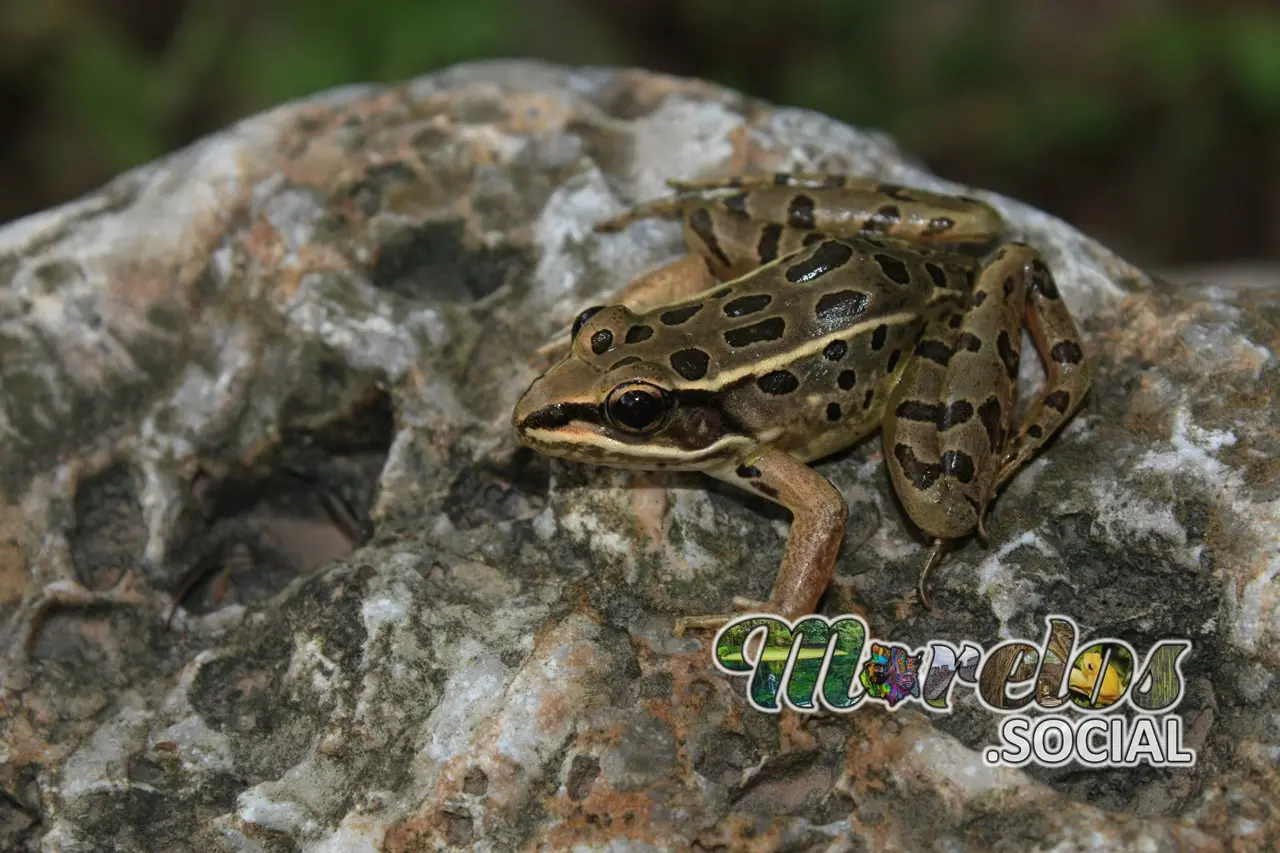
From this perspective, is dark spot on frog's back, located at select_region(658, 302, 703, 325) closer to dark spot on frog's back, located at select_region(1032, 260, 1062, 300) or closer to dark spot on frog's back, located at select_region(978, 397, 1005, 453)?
dark spot on frog's back, located at select_region(978, 397, 1005, 453)

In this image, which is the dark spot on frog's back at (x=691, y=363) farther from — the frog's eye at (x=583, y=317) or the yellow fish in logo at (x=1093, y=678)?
the yellow fish in logo at (x=1093, y=678)

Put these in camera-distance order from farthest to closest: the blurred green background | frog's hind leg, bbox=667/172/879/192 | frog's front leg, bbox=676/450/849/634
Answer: the blurred green background, frog's hind leg, bbox=667/172/879/192, frog's front leg, bbox=676/450/849/634

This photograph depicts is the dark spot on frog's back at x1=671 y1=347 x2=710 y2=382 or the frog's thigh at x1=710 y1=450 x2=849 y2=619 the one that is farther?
the dark spot on frog's back at x1=671 y1=347 x2=710 y2=382

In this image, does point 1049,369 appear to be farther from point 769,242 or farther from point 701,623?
point 701,623

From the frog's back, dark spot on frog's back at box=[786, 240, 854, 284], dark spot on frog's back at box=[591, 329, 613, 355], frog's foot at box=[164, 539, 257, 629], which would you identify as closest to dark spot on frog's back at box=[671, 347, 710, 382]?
the frog's back

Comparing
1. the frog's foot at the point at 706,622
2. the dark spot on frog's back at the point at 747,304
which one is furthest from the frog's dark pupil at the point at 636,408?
the frog's foot at the point at 706,622

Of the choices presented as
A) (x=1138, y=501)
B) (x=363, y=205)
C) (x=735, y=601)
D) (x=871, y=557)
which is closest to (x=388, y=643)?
(x=735, y=601)

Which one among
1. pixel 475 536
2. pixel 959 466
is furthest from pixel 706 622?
pixel 959 466
